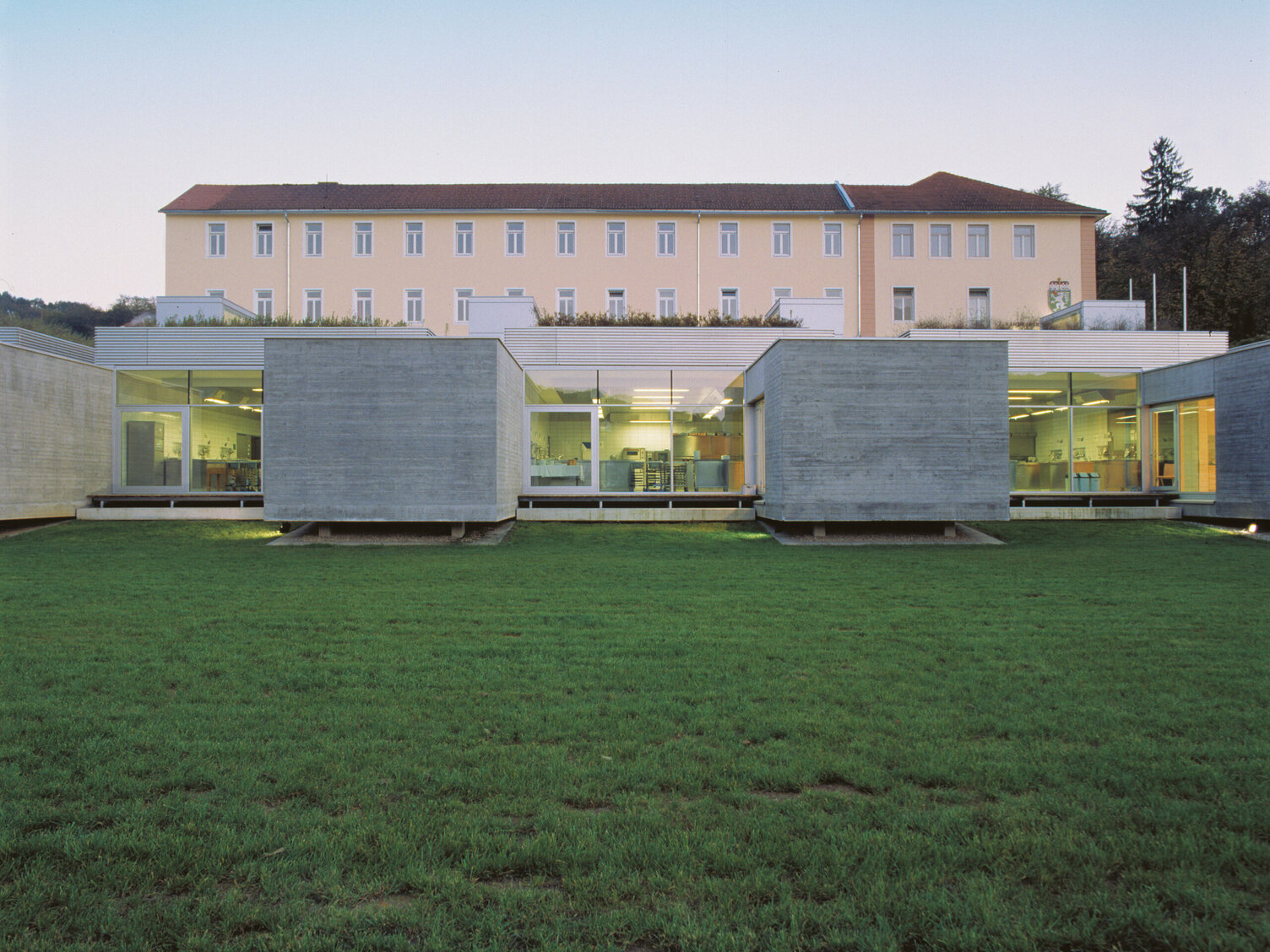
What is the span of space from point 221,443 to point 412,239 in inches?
649

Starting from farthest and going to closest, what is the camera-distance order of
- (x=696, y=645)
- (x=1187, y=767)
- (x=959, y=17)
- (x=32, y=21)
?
(x=959, y=17) → (x=32, y=21) → (x=696, y=645) → (x=1187, y=767)

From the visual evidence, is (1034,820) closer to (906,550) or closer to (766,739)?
(766,739)

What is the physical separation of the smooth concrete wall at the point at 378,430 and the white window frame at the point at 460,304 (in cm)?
1916

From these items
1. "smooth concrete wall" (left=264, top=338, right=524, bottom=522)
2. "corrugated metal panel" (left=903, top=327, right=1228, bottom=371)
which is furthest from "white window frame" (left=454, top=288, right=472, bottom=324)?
"corrugated metal panel" (left=903, top=327, right=1228, bottom=371)

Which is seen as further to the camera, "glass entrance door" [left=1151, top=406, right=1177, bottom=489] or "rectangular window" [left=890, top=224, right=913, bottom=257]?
"rectangular window" [left=890, top=224, right=913, bottom=257]

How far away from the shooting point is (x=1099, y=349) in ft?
65.7

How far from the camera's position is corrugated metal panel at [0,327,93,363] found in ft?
56.7

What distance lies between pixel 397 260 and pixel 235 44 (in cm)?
2123

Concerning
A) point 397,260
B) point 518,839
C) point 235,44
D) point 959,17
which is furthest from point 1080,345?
point 397,260

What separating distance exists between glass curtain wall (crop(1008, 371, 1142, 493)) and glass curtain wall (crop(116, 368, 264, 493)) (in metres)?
19.7

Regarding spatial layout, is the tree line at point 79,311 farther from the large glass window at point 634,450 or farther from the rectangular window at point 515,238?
the large glass window at point 634,450

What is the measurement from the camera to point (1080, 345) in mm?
20031

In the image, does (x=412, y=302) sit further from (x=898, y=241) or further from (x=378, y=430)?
(x=898, y=241)

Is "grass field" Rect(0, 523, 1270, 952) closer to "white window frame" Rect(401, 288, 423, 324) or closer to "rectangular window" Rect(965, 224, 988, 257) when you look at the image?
"white window frame" Rect(401, 288, 423, 324)
